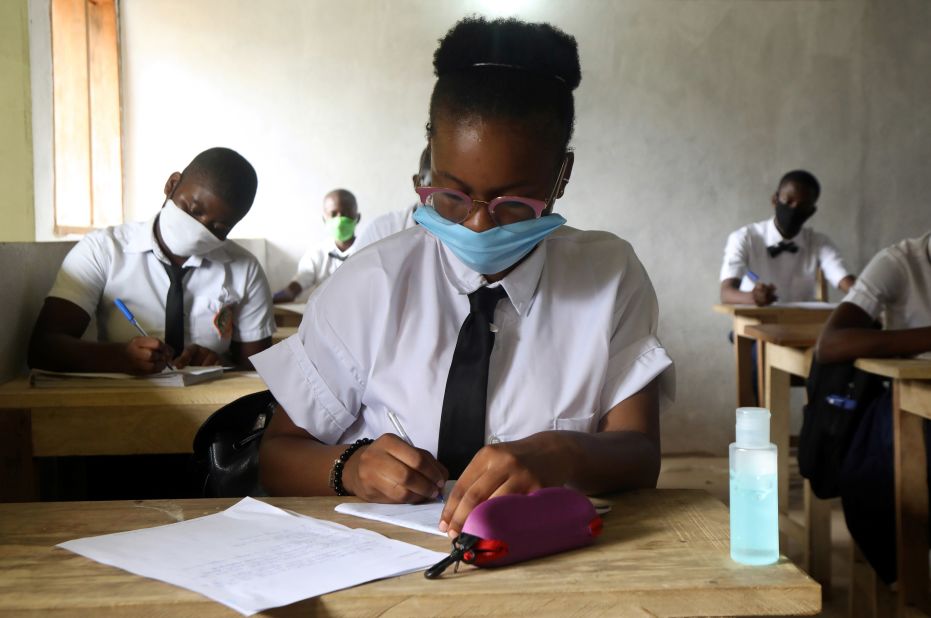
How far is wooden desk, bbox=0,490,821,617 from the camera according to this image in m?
0.77

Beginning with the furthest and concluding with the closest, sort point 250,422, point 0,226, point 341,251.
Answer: point 341,251 → point 0,226 → point 250,422

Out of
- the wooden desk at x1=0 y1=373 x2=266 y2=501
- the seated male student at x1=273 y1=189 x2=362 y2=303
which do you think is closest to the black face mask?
the seated male student at x1=273 y1=189 x2=362 y2=303

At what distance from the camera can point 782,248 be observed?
567 centimetres

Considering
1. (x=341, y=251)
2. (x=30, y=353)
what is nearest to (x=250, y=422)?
(x=30, y=353)

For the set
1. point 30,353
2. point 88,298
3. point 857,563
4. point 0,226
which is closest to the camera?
point 30,353

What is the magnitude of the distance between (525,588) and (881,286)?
2488 mm

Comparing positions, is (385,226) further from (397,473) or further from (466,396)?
(397,473)

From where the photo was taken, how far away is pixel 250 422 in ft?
4.73

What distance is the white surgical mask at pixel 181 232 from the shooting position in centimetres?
279

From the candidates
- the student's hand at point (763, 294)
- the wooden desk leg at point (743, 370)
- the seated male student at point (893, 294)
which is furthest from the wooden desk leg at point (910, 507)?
the student's hand at point (763, 294)

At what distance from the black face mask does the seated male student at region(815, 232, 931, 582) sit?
2.65 metres

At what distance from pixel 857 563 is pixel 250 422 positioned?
2.27 m

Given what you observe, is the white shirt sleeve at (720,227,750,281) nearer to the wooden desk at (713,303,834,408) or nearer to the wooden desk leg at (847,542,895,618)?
the wooden desk at (713,303,834,408)

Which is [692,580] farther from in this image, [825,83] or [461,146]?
[825,83]
